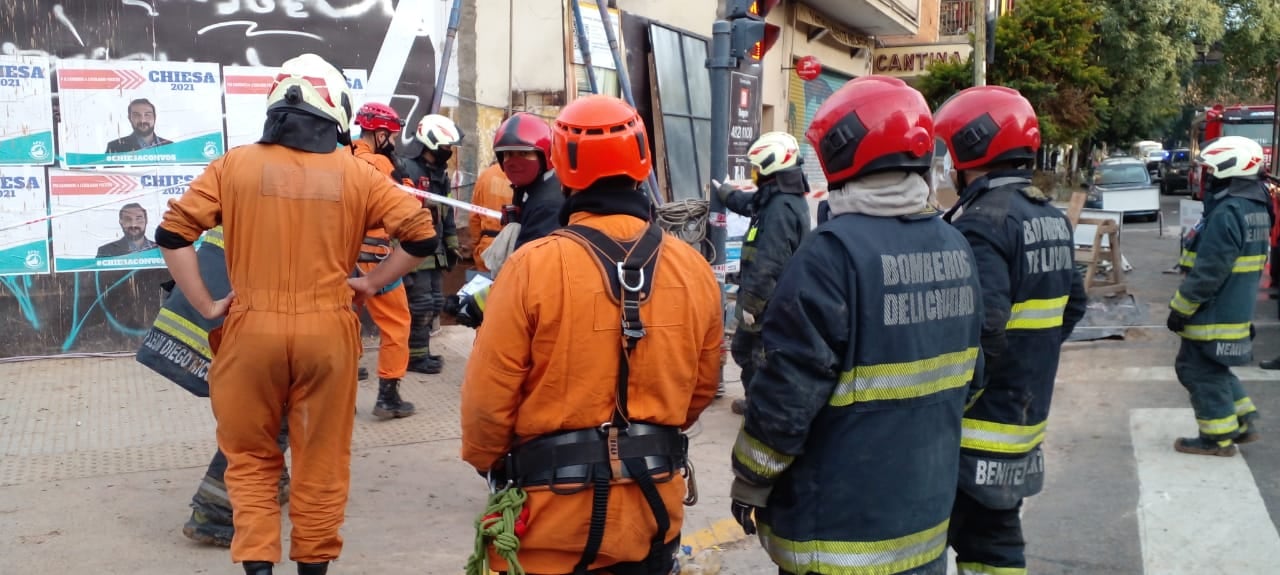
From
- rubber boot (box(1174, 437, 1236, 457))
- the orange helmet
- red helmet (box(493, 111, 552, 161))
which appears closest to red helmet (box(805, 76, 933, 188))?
the orange helmet

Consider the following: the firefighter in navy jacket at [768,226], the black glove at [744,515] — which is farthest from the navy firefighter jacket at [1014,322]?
the firefighter in navy jacket at [768,226]

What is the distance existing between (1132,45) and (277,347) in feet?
99.4

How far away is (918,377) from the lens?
2.75m

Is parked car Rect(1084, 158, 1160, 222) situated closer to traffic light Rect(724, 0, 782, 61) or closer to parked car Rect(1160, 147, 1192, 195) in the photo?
parked car Rect(1160, 147, 1192, 195)

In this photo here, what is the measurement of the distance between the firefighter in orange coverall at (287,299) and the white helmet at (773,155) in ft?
10.4

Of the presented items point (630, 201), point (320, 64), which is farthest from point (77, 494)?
point (630, 201)

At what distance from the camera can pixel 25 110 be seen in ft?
23.9

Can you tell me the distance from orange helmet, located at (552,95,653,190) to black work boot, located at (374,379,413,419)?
419cm

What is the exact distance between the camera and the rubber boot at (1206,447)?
21.6 ft

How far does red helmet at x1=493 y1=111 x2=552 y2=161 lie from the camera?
464 centimetres

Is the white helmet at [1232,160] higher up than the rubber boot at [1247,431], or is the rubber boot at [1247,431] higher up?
the white helmet at [1232,160]

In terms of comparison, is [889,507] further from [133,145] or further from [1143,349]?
[1143,349]

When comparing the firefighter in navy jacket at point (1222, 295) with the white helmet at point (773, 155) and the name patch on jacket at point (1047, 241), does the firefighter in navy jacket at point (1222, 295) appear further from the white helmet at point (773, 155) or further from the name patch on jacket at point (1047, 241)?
the name patch on jacket at point (1047, 241)

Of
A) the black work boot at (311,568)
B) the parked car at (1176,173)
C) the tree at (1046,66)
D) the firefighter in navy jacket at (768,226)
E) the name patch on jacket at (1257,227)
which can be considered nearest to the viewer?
the black work boot at (311,568)
